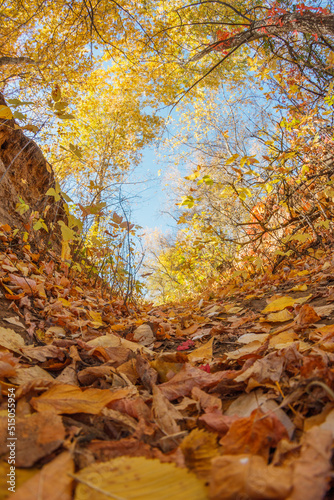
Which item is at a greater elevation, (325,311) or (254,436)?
(325,311)

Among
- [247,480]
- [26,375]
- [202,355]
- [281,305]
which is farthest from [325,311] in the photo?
[26,375]

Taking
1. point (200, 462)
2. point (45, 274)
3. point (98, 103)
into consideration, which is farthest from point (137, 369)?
point (98, 103)

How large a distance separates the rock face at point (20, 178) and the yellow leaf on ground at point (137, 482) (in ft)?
8.45

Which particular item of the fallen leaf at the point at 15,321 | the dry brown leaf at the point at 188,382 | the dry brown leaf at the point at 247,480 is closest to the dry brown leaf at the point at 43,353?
the fallen leaf at the point at 15,321

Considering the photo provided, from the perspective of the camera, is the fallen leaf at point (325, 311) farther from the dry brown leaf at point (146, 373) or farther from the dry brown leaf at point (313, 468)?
the dry brown leaf at point (313, 468)

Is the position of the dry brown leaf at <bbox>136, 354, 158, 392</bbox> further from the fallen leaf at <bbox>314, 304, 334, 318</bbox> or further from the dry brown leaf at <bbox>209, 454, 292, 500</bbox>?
the fallen leaf at <bbox>314, 304, 334, 318</bbox>

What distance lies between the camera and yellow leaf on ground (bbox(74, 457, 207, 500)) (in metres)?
0.35

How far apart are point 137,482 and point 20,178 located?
4.06 m

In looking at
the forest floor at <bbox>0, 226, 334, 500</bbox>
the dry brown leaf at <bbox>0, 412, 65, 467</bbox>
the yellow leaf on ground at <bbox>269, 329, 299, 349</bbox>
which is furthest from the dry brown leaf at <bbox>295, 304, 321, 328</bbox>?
the dry brown leaf at <bbox>0, 412, 65, 467</bbox>

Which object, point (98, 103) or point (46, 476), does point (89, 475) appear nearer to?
point (46, 476)

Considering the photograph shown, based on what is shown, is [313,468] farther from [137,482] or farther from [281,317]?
[281,317]

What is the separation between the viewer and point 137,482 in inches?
14.6

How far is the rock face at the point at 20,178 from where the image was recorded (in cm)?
277

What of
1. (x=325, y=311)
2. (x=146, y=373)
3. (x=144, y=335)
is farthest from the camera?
(x=144, y=335)
